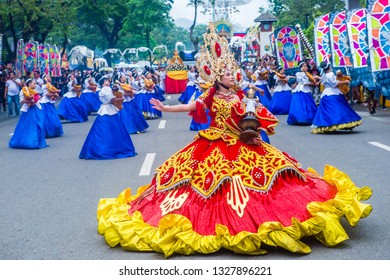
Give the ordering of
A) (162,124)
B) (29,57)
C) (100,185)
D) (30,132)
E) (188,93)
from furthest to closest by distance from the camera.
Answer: (29,57)
(188,93)
(162,124)
(30,132)
(100,185)

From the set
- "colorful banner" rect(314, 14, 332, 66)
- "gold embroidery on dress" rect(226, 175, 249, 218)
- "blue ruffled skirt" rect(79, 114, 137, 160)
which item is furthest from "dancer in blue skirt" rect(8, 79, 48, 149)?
"colorful banner" rect(314, 14, 332, 66)

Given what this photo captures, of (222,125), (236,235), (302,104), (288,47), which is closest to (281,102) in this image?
(302,104)

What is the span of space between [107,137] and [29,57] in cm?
1813

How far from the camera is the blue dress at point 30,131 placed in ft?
50.6

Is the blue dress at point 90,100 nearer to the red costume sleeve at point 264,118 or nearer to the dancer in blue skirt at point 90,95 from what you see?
the dancer in blue skirt at point 90,95

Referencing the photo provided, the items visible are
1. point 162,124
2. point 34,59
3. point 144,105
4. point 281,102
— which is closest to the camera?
point 162,124

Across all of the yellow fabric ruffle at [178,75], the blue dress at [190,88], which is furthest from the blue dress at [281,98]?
the yellow fabric ruffle at [178,75]

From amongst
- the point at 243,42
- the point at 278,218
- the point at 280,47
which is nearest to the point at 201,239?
the point at 278,218

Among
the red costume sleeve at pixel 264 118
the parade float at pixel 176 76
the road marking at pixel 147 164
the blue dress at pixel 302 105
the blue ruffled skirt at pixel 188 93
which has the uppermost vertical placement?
the red costume sleeve at pixel 264 118

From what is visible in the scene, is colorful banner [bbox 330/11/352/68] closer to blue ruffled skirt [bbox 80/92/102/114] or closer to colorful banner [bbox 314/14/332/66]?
colorful banner [bbox 314/14/332/66]

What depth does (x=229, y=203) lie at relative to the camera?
5836mm

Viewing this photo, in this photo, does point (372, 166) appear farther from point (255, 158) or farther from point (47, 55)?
point (47, 55)

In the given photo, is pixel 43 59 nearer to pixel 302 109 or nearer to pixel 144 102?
pixel 144 102

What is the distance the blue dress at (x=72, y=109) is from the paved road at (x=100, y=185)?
4.10 meters
